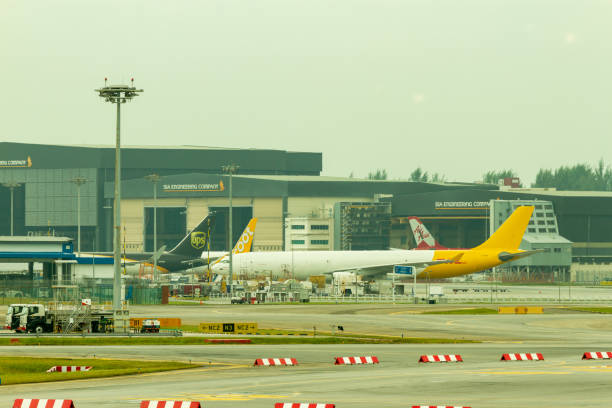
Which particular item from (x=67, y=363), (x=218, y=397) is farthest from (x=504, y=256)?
(x=218, y=397)

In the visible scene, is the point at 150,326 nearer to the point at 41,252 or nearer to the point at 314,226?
the point at 41,252

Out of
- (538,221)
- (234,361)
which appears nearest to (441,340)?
(234,361)

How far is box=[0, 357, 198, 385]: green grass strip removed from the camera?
1347 inches

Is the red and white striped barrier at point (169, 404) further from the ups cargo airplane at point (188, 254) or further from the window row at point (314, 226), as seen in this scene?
the window row at point (314, 226)

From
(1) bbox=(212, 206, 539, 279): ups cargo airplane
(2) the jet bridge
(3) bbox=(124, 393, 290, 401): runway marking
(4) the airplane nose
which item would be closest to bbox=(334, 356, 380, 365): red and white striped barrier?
(3) bbox=(124, 393, 290, 401): runway marking

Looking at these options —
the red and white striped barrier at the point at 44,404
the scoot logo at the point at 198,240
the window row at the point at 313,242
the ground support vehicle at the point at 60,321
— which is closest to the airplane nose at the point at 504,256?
the scoot logo at the point at 198,240

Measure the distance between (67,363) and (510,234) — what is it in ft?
320

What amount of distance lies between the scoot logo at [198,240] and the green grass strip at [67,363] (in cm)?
9001

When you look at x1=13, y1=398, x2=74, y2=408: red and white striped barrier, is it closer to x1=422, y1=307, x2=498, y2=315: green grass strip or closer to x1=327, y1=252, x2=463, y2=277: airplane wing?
x1=422, y1=307, x2=498, y2=315: green grass strip

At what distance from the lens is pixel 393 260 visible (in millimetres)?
127062

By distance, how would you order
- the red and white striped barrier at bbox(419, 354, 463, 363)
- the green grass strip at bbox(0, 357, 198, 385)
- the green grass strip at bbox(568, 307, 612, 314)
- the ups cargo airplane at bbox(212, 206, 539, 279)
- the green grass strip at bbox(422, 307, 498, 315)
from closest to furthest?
the green grass strip at bbox(0, 357, 198, 385), the red and white striped barrier at bbox(419, 354, 463, 363), the green grass strip at bbox(422, 307, 498, 315), the green grass strip at bbox(568, 307, 612, 314), the ups cargo airplane at bbox(212, 206, 539, 279)

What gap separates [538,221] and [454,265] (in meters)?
56.8

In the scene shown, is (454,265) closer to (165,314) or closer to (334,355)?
(165,314)

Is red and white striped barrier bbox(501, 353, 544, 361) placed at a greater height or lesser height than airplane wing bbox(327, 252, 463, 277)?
lesser
